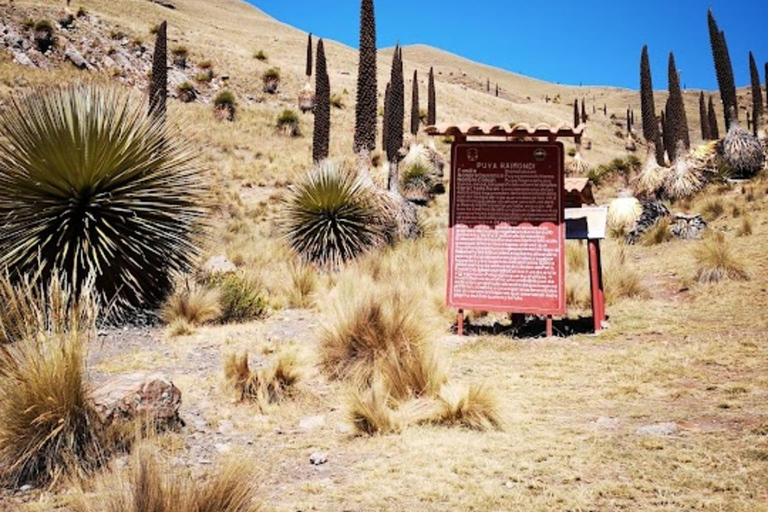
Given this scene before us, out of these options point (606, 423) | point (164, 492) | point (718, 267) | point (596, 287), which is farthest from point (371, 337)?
point (718, 267)

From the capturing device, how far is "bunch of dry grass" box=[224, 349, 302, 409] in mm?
5172

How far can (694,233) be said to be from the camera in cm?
1538

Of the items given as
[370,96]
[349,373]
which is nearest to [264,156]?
[370,96]

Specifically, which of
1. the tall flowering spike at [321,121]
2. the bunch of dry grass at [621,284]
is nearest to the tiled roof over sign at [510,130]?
the bunch of dry grass at [621,284]

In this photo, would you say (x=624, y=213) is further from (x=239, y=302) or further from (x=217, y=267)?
(x=239, y=302)

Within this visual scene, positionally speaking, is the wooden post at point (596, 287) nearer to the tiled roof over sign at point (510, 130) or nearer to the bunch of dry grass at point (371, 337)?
the tiled roof over sign at point (510, 130)

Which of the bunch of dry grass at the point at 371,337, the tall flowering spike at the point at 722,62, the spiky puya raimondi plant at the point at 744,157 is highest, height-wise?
the tall flowering spike at the point at 722,62

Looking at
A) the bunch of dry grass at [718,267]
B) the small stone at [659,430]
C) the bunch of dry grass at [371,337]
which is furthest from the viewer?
the bunch of dry grass at [718,267]

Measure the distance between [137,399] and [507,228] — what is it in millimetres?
5632

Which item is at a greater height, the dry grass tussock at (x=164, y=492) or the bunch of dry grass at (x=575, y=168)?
the bunch of dry grass at (x=575, y=168)

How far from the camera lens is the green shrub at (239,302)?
872 centimetres

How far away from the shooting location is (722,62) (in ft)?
76.6

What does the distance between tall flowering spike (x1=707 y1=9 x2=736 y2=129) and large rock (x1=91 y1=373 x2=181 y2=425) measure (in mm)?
25220

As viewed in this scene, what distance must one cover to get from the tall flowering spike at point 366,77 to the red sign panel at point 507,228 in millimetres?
6565
